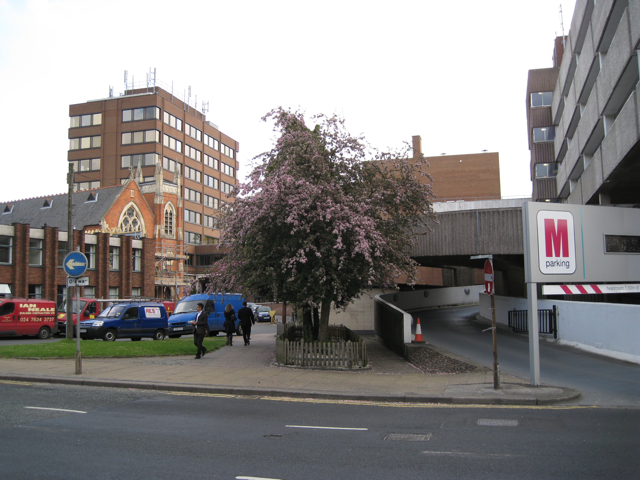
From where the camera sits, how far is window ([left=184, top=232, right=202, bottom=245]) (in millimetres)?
79738

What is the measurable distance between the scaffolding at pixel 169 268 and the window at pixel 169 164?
1310 cm

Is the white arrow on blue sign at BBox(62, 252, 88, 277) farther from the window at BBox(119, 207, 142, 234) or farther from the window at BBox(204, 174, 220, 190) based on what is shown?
the window at BBox(204, 174, 220, 190)

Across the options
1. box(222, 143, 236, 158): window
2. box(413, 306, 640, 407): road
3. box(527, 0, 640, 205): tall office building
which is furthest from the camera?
box(222, 143, 236, 158): window

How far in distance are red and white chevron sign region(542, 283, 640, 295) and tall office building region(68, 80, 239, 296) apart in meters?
61.6

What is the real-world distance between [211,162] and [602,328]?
78389mm

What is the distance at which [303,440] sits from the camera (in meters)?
7.36

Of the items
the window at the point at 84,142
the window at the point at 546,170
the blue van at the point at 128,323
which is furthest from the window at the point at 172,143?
the blue van at the point at 128,323

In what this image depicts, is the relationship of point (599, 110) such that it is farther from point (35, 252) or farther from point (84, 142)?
point (84, 142)

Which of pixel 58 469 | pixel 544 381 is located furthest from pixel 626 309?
pixel 58 469

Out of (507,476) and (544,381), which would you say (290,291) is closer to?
(544,381)

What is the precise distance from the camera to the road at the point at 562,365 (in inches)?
423

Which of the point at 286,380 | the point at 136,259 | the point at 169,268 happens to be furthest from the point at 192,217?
the point at 286,380

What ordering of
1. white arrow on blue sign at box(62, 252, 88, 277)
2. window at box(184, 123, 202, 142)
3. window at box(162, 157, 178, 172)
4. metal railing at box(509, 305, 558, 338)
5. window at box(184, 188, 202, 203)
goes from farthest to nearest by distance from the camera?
window at box(184, 123, 202, 142) → window at box(184, 188, 202, 203) → window at box(162, 157, 178, 172) → metal railing at box(509, 305, 558, 338) → white arrow on blue sign at box(62, 252, 88, 277)

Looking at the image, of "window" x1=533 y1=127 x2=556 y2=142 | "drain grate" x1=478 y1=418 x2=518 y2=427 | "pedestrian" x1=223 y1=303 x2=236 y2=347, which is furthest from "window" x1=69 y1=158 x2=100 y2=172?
"drain grate" x1=478 y1=418 x2=518 y2=427
